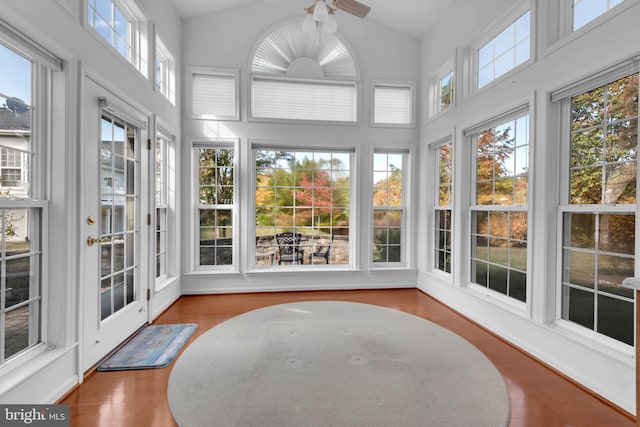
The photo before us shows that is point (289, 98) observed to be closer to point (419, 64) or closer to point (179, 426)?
point (419, 64)

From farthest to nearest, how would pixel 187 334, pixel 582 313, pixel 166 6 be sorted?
pixel 166 6, pixel 187 334, pixel 582 313

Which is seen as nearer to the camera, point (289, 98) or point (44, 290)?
point (44, 290)

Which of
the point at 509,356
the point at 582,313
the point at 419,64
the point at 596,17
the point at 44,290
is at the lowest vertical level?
the point at 509,356

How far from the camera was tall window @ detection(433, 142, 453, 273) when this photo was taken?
411cm

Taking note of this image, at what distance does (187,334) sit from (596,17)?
4.20 m

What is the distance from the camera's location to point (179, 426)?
68.3 inches

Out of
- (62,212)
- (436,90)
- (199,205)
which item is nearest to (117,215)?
(62,212)

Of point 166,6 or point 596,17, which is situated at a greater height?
point 166,6

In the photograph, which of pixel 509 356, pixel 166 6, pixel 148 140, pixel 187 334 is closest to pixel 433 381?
pixel 509 356

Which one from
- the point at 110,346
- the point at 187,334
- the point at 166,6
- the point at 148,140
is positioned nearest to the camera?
the point at 110,346

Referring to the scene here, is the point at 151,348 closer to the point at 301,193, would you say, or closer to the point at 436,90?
the point at 301,193

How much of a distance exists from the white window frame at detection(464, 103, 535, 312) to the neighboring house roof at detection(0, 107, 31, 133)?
3.67 meters

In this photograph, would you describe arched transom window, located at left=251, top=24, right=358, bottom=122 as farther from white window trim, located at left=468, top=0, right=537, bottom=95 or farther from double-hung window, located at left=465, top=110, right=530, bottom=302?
double-hung window, located at left=465, top=110, right=530, bottom=302

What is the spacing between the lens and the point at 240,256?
4.40 m
